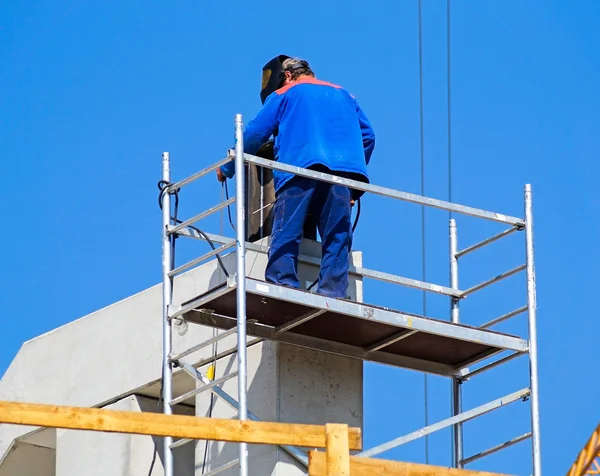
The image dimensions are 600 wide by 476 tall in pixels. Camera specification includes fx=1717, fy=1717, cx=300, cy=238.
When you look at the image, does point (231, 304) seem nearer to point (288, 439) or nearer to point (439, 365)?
point (439, 365)

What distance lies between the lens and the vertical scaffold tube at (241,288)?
38.2 ft

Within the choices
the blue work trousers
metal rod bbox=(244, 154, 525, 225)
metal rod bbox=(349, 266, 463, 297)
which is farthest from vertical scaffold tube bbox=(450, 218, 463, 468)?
the blue work trousers

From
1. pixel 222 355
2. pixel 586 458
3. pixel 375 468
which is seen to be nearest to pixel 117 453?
pixel 222 355

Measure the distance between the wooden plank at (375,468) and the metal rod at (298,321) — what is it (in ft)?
7.69

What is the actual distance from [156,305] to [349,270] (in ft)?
5.82

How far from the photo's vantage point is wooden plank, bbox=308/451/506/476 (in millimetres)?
9625

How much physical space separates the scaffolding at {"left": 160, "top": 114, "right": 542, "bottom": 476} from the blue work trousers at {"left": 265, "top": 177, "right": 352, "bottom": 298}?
19 centimetres

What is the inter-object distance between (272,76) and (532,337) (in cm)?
310

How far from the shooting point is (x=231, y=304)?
12625 millimetres

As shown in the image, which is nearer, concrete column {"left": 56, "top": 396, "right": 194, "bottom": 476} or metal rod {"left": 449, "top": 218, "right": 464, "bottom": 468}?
metal rod {"left": 449, "top": 218, "right": 464, "bottom": 468}

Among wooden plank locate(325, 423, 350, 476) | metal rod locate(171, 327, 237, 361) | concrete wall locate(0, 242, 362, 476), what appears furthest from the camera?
concrete wall locate(0, 242, 362, 476)

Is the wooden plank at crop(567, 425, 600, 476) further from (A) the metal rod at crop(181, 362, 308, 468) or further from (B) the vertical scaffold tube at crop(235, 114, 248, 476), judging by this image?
(B) the vertical scaffold tube at crop(235, 114, 248, 476)

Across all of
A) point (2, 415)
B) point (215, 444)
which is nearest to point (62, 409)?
point (2, 415)

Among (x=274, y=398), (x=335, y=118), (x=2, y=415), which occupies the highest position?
(x=335, y=118)
